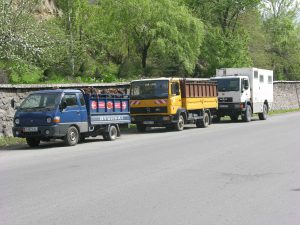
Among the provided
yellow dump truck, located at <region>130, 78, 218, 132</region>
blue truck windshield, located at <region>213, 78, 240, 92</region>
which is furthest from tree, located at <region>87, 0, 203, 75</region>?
yellow dump truck, located at <region>130, 78, 218, 132</region>

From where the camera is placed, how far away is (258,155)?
1362cm

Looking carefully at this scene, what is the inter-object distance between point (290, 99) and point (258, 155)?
40.2 m

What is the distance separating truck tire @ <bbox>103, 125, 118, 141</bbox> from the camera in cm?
1962

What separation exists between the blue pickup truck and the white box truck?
40.6 feet

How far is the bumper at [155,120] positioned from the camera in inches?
932

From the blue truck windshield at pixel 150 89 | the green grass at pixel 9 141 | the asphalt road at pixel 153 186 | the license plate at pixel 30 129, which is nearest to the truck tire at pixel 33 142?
the license plate at pixel 30 129

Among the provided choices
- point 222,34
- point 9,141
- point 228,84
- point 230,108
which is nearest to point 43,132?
point 9,141

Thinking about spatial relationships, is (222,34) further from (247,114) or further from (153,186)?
(153,186)

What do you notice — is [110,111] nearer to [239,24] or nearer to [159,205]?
[159,205]

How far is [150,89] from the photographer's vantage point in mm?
23969

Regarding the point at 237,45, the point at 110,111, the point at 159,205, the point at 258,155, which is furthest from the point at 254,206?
the point at 237,45

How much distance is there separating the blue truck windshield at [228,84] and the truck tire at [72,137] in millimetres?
14849

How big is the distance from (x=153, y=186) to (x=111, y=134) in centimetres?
1070

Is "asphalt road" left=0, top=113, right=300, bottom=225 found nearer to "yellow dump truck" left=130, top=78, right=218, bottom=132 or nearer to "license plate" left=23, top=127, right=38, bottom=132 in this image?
"license plate" left=23, top=127, right=38, bottom=132
